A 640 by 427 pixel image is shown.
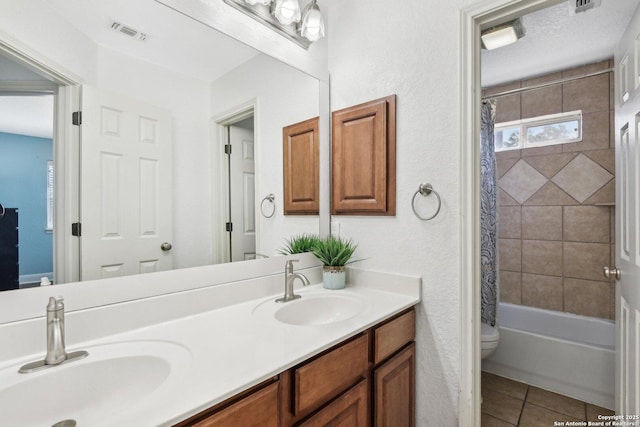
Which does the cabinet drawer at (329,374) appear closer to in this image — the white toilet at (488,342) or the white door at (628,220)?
the white door at (628,220)

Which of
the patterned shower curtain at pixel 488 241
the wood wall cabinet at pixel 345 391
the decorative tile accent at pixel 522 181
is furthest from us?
the decorative tile accent at pixel 522 181

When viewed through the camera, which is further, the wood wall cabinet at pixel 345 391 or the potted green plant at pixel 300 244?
the potted green plant at pixel 300 244

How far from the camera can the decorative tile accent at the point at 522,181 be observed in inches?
105

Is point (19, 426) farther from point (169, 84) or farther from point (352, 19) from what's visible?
point (352, 19)

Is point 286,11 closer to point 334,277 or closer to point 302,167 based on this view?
point 302,167

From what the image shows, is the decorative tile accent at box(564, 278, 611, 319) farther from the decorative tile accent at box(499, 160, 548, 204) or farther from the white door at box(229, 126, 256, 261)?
the white door at box(229, 126, 256, 261)

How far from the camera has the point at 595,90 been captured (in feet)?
7.88

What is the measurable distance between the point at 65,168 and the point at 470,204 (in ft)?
4.69

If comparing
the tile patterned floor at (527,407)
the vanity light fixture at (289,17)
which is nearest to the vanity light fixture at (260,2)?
the vanity light fixture at (289,17)

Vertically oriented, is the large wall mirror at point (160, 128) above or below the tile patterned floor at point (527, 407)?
above

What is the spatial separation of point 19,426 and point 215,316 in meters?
0.55

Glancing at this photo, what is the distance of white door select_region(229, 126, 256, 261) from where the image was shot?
139 cm

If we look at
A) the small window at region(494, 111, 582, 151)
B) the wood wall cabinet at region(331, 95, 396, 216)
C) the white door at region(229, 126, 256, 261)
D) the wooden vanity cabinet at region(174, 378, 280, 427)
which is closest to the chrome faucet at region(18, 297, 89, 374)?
the wooden vanity cabinet at region(174, 378, 280, 427)

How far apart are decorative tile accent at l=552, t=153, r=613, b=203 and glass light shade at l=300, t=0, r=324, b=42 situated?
90.1 inches
